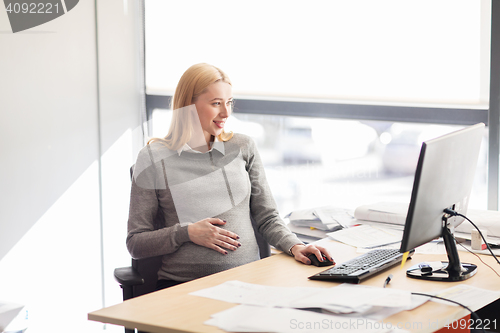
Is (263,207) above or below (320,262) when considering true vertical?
above

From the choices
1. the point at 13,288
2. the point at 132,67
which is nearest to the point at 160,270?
the point at 13,288

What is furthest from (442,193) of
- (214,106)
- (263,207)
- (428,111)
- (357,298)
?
(428,111)

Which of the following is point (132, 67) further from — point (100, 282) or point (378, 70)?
point (378, 70)

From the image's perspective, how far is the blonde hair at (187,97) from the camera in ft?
6.42

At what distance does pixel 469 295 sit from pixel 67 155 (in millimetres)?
1964

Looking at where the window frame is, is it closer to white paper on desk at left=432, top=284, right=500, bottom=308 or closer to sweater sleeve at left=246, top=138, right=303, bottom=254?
sweater sleeve at left=246, top=138, right=303, bottom=254

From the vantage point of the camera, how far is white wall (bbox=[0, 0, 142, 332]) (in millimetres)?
2260

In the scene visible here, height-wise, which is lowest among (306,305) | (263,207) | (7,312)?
(7,312)

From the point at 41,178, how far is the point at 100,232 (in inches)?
20.2

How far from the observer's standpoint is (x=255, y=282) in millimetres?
1434

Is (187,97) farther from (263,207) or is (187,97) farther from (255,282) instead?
(255,282)

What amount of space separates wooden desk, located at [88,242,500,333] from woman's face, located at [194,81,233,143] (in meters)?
0.57

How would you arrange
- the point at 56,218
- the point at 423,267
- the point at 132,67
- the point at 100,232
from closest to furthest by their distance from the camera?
1. the point at 423,267
2. the point at 56,218
3. the point at 100,232
4. the point at 132,67

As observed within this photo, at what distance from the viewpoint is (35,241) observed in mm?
2385
